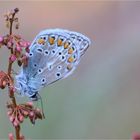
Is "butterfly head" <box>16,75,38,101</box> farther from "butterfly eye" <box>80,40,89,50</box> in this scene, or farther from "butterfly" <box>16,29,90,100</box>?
"butterfly eye" <box>80,40,89,50</box>

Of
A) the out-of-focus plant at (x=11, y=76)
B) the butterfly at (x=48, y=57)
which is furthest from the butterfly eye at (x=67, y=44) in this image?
the out-of-focus plant at (x=11, y=76)

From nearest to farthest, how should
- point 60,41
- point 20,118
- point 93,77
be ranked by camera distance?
point 20,118 < point 60,41 < point 93,77

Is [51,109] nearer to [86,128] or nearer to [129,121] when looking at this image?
[86,128]

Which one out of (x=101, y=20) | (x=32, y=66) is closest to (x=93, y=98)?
(x=101, y=20)

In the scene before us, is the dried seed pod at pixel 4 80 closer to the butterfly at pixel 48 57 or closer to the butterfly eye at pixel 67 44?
the butterfly at pixel 48 57

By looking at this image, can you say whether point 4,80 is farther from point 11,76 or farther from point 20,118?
point 20,118

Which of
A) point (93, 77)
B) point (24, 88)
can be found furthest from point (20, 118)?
point (93, 77)
